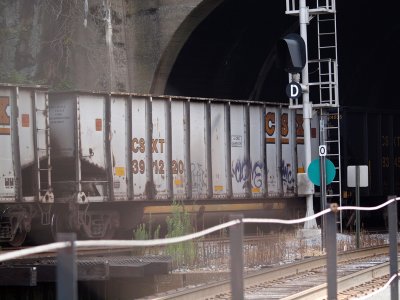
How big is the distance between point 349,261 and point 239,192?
9324 millimetres

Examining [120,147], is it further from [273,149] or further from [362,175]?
[273,149]

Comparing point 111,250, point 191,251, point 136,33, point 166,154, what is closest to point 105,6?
point 136,33

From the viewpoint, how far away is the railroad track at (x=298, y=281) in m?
13.8

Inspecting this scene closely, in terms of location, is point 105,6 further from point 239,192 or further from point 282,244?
point 282,244

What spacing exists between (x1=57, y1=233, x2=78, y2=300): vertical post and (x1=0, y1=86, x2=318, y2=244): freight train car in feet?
58.4

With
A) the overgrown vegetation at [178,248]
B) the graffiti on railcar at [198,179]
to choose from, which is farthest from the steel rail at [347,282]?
the graffiti on railcar at [198,179]

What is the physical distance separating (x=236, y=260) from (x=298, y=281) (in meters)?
9.68

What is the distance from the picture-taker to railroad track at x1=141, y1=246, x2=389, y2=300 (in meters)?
13.8

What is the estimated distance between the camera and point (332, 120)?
31.2 metres

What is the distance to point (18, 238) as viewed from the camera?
23.2 meters

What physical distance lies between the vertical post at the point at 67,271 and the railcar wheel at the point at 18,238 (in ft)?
60.3

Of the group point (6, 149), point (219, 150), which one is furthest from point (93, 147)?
point (219, 150)

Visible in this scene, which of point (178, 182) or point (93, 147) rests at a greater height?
point (93, 147)

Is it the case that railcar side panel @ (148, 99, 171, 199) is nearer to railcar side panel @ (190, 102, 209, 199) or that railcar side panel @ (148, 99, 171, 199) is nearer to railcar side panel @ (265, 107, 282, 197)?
railcar side panel @ (190, 102, 209, 199)
